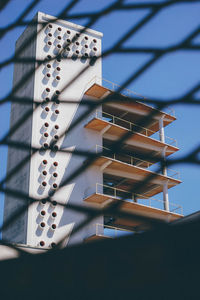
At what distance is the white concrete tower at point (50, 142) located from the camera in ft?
72.6

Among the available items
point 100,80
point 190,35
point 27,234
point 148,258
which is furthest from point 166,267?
point 100,80

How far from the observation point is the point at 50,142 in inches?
934

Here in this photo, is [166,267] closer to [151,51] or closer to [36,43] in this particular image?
[151,51]

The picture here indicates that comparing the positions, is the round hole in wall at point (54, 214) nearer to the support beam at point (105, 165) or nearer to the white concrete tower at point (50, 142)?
the white concrete tower at point (50, 142)

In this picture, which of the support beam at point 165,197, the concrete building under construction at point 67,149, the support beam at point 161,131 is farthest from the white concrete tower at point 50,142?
the support beam at point 165,197

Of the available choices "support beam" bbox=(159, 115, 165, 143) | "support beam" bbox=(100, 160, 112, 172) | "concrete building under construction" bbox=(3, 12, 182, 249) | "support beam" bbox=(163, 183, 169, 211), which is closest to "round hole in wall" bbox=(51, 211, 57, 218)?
"concrete building under construction" bbox=(3, 12, 182, 249)

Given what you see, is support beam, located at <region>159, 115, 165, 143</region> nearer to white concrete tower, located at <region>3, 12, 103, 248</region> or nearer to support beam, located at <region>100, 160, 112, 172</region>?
white concrete tower, located at <region>3, 12, 103, 248</region>

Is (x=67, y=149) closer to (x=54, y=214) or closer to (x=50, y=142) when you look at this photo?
(x=50, y=142)

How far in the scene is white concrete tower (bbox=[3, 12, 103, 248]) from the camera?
22.1 metres

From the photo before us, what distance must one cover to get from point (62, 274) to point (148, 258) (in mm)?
495

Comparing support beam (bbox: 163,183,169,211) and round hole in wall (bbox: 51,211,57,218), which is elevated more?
support beam (bbox: 163,183,169,211)

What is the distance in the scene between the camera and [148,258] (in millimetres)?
1696

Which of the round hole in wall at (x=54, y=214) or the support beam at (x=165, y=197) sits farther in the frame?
the support beam at (x=165, y=197)

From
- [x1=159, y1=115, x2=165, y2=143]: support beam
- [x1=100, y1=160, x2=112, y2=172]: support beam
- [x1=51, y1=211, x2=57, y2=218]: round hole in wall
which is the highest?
[x1=159, y1=115, x2=165, y2=143]: support beam
